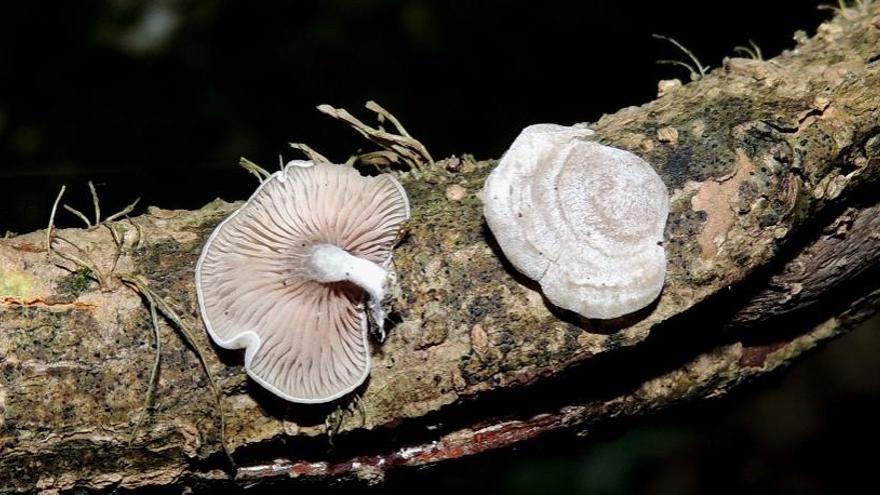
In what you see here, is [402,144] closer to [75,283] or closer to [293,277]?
[293,277]

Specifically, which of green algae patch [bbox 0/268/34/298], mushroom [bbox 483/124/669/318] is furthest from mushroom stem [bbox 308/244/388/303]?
green algae patch [bbox 0/268/34/298]

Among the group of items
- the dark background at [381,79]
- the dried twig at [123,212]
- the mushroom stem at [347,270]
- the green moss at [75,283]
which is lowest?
the mushroom stem at [347,270]

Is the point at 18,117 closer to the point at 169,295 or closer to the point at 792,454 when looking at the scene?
the point at 169,295

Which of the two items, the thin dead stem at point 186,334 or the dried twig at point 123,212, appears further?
the dried twig at point 123,212

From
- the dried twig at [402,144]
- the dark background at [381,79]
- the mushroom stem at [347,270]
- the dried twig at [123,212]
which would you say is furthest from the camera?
the dark background at [381,79]

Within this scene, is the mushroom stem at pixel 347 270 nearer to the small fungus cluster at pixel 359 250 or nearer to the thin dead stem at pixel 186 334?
the small fungus cluster at pixel 359 250

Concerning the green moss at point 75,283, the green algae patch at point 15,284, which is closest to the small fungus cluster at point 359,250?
the green moss at point 75,283

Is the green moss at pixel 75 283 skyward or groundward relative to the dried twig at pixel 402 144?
groundward

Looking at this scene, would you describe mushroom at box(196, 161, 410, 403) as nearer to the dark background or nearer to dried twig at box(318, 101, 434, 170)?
dried twig at box(318, 101, 434, 170)
